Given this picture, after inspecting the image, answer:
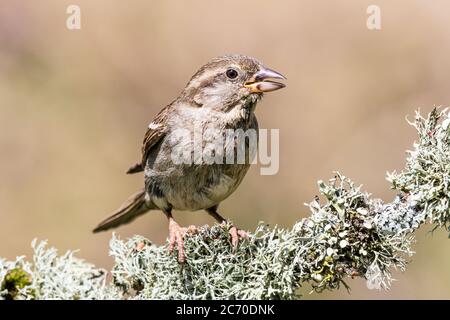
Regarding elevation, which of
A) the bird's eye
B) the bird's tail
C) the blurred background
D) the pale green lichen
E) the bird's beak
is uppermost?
the blurred background

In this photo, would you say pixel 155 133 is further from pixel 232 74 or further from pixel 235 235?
pixel 235 235

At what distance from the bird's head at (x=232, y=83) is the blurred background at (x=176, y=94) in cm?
150

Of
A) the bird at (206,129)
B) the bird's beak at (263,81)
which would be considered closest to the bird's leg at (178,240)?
the bird at (206,129)

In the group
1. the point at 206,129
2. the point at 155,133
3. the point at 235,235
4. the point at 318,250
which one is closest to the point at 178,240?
the point at 235,235

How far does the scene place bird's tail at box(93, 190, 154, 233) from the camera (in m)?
6.32

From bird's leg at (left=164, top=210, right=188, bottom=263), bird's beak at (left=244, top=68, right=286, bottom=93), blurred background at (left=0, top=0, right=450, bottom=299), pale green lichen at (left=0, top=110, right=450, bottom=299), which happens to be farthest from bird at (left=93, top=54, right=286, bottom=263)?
blurred background at (left=0, top=0, right=450, bottom=299)

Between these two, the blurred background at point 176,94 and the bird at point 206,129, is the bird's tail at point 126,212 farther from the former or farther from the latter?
the bird at point 206,129

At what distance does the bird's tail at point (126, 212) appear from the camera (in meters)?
6.32

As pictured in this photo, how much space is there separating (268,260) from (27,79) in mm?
4402

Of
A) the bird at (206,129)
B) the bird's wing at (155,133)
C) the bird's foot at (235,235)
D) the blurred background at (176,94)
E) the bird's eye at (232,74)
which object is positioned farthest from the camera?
the blurred background at (176,94)

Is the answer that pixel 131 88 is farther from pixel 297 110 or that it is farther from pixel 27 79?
pixel 297 110

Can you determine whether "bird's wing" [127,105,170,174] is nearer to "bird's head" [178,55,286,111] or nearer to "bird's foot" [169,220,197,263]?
"bird's head" [178,55,286,111]

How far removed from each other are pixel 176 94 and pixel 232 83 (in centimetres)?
222

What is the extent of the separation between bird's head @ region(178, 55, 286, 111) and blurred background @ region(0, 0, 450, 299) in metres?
1.50
